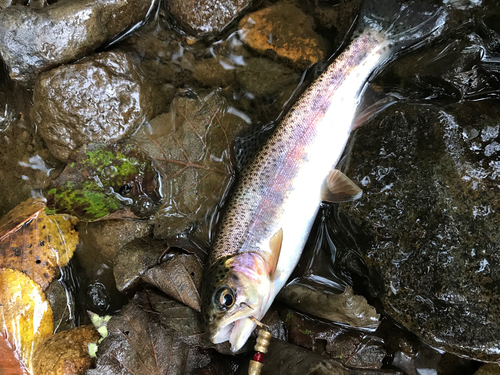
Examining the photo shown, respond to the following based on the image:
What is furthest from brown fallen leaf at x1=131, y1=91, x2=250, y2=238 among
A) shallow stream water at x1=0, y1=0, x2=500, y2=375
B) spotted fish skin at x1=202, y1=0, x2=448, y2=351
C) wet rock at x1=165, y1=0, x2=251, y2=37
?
wet rock at x1=165, y1=0, x2=251, y2=37

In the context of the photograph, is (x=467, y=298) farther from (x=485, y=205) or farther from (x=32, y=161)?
(x=32, y=161)

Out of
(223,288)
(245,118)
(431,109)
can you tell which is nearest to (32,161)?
(245,118)

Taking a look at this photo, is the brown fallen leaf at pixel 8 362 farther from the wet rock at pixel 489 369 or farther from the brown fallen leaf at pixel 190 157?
the wet rock at pixel 489 369

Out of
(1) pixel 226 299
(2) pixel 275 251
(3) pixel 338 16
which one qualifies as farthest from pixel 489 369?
(3) pixel 338 16

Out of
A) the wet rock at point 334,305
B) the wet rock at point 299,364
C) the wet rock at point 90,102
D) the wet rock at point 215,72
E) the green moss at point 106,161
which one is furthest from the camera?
the wet rock at point 215,72

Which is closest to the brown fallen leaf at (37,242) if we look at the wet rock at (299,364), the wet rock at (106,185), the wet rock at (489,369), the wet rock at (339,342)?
the wet rock at (106,185)
